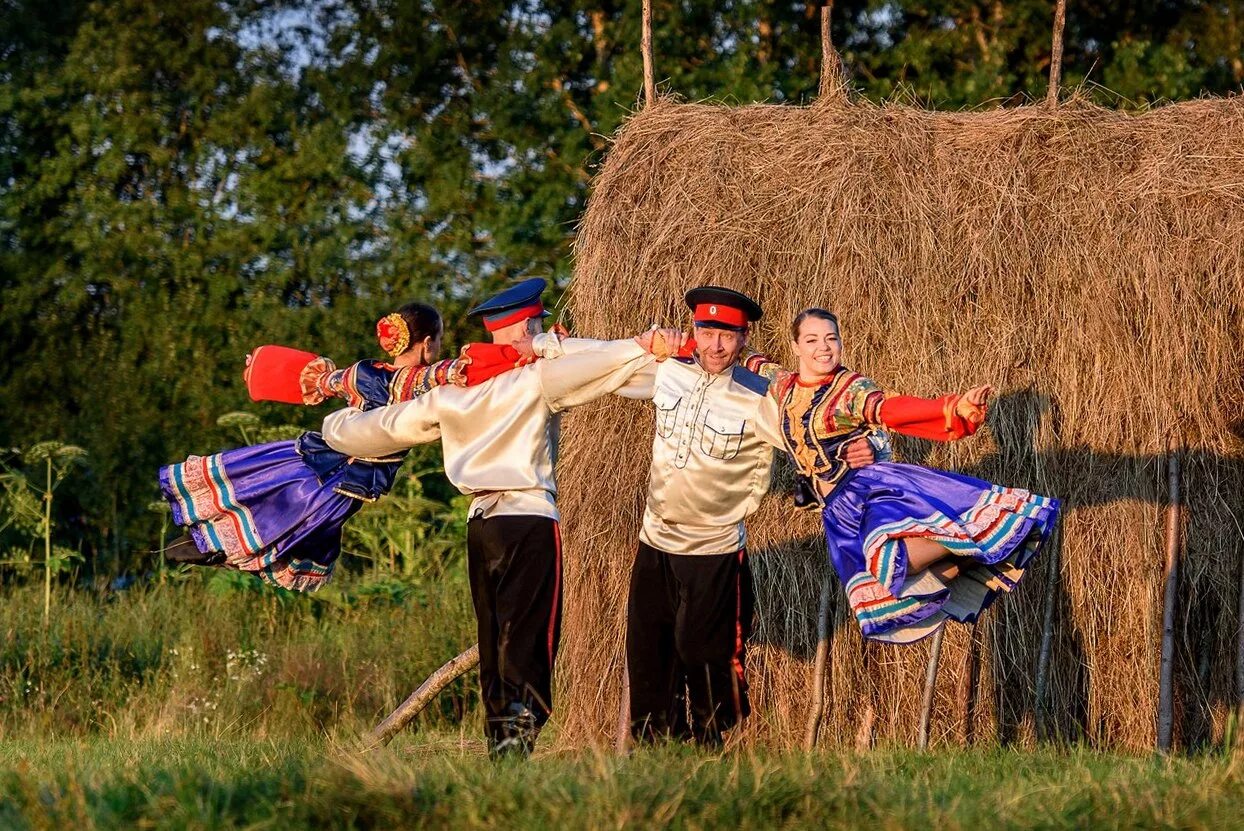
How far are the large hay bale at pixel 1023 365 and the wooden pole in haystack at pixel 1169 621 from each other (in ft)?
0.20

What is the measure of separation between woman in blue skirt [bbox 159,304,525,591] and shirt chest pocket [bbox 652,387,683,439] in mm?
926

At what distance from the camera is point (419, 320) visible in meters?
7.16

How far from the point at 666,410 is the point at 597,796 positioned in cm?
209

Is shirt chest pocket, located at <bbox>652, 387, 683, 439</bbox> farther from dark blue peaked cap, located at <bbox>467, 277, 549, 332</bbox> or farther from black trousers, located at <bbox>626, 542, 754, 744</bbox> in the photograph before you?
dark blue peaked cap, located at <bbox>467, 277, 549, 332</bbox>

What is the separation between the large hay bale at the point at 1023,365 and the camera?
24.5ft

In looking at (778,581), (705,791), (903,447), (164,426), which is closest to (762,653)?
(778,581)

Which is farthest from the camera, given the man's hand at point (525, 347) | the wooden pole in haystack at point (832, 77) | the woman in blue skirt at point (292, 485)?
the wooden pole in haystack at point (832, 77)

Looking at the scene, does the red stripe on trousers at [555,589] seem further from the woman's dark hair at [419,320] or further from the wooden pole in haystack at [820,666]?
the wooden pole in haystack at [820,666]

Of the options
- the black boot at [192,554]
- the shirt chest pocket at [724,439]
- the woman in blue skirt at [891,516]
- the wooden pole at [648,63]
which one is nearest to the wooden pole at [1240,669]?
the woman in blue skirt at [891,516]

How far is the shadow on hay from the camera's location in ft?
24.5

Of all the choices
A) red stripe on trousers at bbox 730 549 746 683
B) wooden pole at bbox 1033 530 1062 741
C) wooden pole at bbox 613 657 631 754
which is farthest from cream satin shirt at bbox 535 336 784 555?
wooden pole at bbox 1033 530 1062 741

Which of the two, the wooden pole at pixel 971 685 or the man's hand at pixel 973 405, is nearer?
the man's hand at pixel 973 405

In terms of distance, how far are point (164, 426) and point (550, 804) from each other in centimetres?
970

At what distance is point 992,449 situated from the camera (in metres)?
7.52
